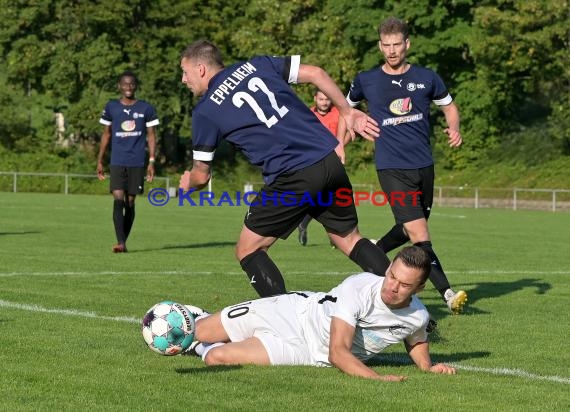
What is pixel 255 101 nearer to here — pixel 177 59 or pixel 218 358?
pixel 218 358

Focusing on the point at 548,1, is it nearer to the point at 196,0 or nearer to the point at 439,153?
the point at 439,153

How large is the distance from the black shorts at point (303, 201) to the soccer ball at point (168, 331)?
1.35m

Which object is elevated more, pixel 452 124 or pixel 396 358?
pixel 452 124

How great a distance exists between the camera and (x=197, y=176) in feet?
27.5

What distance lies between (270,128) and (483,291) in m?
5.45

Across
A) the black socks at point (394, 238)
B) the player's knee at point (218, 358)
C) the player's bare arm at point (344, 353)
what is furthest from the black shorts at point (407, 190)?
the player's bare arm at point (344, 353)

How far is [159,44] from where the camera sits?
61.6 metres

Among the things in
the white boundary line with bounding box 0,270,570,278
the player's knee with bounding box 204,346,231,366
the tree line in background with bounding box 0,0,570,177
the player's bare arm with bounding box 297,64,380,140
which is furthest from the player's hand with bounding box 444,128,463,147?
the tree line in background with bounding box 0,0,570,177

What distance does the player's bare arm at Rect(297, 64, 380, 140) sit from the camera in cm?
820

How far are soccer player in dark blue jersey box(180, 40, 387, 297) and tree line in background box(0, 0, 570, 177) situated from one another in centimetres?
4431

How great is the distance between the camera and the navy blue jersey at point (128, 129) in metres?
18.0

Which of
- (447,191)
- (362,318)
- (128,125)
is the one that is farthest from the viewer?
(447,191)

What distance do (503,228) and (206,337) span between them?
74.4 feet

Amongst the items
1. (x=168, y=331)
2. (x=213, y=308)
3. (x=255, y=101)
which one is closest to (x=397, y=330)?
(x=168, y=331)
